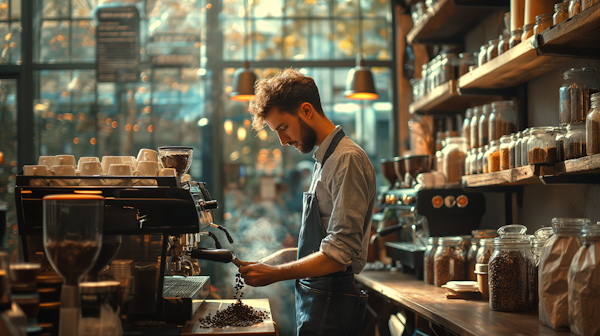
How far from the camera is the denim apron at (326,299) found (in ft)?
5.76

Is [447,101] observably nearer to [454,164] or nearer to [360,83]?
[454,164]

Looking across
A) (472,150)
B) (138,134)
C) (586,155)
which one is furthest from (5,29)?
(586,155)

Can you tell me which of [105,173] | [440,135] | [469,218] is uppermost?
[440,135]

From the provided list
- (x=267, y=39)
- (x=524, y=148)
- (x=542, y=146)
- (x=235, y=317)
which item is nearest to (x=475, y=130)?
(x=524, y=148)

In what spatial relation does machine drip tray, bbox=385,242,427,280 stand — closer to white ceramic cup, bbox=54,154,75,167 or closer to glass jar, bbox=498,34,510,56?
glass jar, bbox=498,34,510,56

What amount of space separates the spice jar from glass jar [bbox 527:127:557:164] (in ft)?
0.82

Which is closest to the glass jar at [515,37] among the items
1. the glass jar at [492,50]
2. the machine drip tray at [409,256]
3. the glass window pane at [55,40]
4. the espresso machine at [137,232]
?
the glass jar at [492,50]

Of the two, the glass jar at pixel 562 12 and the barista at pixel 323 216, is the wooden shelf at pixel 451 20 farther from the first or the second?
the barista at pixel 323 216

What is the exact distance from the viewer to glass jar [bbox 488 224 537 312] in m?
1.84

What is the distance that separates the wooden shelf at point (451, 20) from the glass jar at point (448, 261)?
1.11 m

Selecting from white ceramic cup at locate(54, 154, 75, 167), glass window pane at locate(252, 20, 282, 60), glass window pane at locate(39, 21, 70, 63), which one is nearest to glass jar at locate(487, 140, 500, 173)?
white ceramic cup at locate(54, 154, 75, 167)

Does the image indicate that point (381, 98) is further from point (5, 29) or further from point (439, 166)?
point (5, 29)

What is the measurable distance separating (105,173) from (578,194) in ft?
5.68

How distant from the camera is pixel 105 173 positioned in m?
1.68
